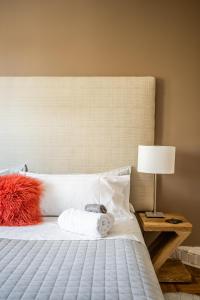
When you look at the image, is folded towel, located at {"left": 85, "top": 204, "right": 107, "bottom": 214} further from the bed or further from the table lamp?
the bed

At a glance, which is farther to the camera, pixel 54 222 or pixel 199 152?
pixel 199 152

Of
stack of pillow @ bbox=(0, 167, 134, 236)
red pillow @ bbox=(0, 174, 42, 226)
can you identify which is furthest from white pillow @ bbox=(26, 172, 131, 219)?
red pillow @ bbox=(0, 174, 42, 226)

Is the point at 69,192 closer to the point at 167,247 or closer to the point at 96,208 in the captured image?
the point at 96,208

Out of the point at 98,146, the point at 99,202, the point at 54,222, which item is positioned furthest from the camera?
the point at 98,146

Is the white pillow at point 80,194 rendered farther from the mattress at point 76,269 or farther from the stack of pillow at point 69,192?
the mattress at point 76,269

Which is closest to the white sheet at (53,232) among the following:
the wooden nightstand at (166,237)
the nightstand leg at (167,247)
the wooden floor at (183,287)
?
the wooden nightstand at (166,237)

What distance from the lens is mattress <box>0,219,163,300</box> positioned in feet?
3.52

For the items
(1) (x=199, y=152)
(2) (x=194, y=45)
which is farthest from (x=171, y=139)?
(2) (x=194, y=45)

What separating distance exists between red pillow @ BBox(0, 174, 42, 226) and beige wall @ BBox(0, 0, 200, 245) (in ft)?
3.72

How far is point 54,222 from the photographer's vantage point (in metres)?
2.13

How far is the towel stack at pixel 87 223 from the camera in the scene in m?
1.76

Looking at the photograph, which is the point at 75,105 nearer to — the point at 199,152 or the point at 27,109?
the point at 27,109

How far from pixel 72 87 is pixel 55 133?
1.45ft

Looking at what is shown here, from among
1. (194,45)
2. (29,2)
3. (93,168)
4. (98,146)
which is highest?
(29,2)
